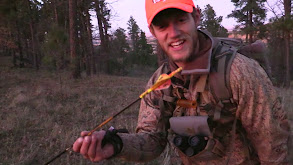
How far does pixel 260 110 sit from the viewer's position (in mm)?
1630

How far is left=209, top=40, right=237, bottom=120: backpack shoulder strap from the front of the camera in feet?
5.49

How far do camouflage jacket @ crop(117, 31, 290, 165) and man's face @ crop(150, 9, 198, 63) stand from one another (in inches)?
6.9

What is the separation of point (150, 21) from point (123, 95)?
8.33 metres

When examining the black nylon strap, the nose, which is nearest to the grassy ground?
the black nylon strap

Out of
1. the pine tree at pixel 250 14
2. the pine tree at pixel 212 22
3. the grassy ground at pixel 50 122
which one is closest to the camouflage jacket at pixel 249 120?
the grassy ground at pixel 50 122

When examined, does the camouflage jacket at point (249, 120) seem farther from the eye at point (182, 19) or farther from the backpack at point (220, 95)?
the eye at point (182, 19)

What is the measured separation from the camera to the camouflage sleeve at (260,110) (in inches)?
63.8

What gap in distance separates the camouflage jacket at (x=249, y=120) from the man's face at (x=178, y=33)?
0.17m

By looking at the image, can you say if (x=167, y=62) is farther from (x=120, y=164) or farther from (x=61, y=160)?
(x=61, y=160)

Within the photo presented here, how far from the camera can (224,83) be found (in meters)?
1.67

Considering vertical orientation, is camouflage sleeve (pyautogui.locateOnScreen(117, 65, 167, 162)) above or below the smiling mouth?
below

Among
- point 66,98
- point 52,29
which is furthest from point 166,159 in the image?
point 52,29

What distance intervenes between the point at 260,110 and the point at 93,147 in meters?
1.13

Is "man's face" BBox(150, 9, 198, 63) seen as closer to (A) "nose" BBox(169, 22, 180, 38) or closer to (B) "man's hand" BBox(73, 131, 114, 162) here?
(A) "nose" BBox(169, 22, 180, 38)
